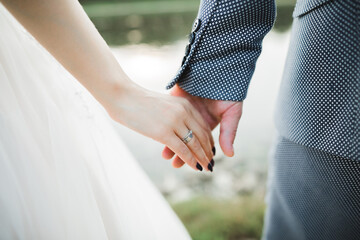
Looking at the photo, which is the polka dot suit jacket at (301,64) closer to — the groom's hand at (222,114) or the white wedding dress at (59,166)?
the groom's hand at (222,114)

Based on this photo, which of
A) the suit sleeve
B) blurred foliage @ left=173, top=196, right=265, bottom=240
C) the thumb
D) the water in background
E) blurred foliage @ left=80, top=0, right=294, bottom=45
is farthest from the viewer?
blurred foliage @ left=80, top=0, right=294, bottom=45

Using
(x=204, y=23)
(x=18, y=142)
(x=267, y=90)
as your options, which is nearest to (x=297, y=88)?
(x=204, y=23)

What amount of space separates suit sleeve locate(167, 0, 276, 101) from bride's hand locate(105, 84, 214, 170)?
105mm

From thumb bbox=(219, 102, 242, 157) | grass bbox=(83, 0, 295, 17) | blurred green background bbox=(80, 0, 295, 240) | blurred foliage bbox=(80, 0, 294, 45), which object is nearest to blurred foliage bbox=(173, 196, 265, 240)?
blurred green background bbox=(80, 0, 295, 240)

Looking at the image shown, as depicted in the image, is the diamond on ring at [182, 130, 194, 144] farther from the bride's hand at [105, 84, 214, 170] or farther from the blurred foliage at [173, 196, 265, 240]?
the blurred foliage at [173, 196, 265, 240]

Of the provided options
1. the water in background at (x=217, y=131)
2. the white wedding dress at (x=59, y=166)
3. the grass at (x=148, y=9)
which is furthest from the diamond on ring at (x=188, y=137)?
the grass at (x=148, y=9)

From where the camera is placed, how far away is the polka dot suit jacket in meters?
0.76

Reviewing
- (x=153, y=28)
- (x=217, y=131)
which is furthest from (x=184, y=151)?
(x=153, y=28)

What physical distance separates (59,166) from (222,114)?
1.90 ft

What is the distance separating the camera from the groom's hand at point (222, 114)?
3.52 ft

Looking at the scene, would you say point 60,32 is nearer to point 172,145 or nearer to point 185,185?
point 172,145

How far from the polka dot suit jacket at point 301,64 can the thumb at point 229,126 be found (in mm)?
57

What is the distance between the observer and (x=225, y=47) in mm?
979

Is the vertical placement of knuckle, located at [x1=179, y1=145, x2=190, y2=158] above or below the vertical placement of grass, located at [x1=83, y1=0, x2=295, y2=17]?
above
